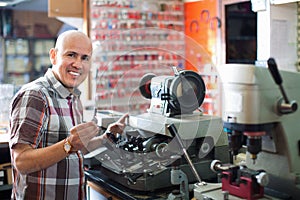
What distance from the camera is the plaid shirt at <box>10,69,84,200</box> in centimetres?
155

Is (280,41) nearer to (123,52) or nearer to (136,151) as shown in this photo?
(136,151)

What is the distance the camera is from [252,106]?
48.4 inches

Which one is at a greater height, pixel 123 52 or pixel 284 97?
pixel 123 52

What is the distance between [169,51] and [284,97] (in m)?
3.08

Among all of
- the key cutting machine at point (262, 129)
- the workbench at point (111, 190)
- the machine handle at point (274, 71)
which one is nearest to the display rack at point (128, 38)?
the workbench at point (111, 190)

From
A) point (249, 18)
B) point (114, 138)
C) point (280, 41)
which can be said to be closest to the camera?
point (114, 138)

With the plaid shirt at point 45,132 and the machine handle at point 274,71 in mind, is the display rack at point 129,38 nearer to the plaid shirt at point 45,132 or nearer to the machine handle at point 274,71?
the plaid shirt at point 45,132

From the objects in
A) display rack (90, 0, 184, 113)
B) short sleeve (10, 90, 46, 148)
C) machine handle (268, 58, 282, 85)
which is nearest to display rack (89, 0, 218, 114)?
display rack (90, 0, 184, 113)

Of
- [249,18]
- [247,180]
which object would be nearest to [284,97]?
[247,180]

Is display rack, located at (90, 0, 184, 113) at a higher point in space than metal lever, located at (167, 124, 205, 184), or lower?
higher

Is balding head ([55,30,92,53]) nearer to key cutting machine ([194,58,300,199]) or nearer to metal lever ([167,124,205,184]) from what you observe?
metal lever ([167,124,205,184])

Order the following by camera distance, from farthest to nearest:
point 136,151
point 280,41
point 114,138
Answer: point 280,41 < point 114,138 < point 136,151

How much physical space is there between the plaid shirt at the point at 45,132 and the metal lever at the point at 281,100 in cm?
94

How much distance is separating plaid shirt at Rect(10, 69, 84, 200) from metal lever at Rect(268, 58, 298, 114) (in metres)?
0.94
